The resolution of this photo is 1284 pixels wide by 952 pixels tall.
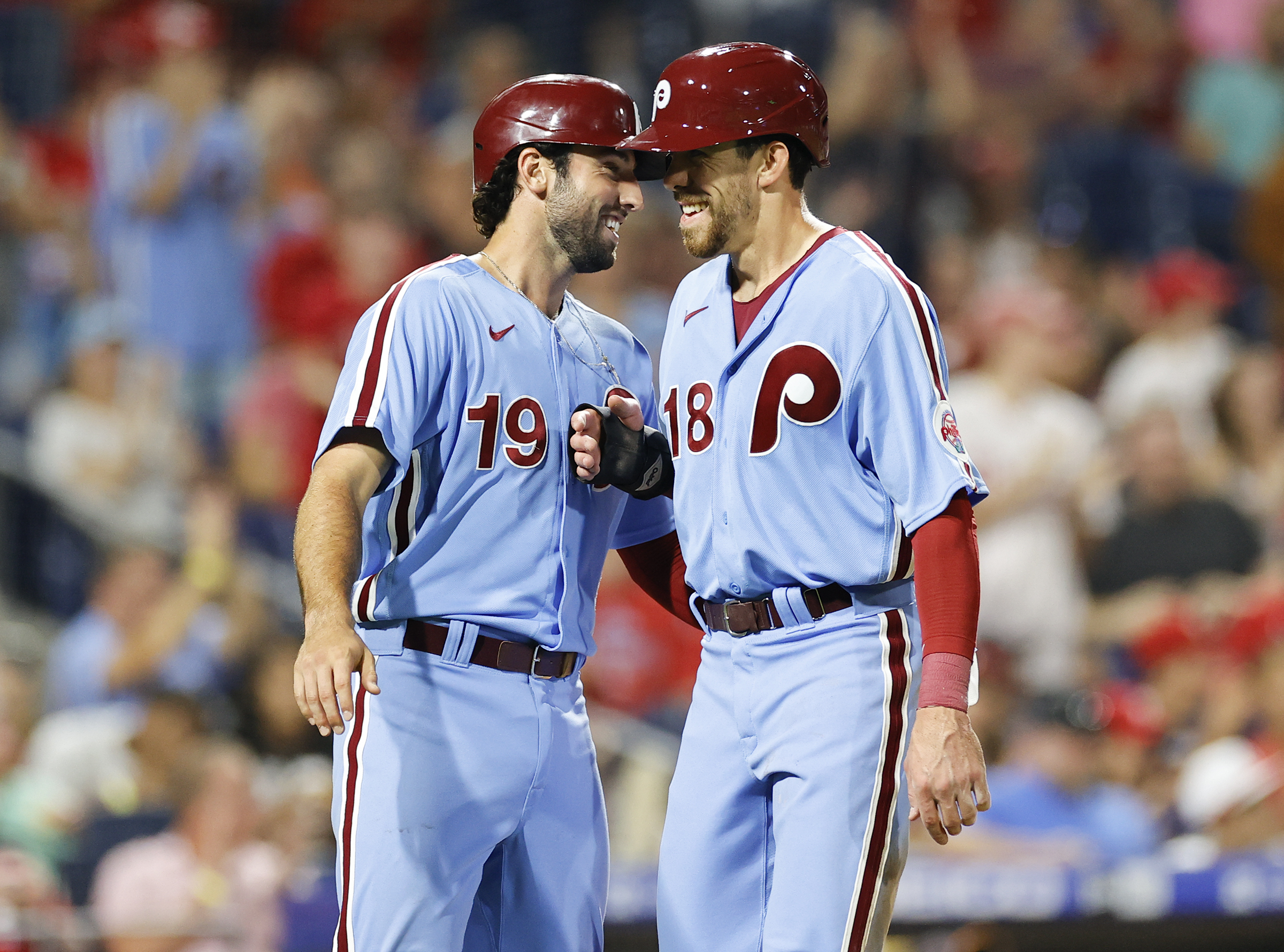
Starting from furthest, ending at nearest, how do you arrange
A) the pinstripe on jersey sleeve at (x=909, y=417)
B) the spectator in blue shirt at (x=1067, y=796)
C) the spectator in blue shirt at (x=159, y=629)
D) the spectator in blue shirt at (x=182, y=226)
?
the spectator in blue shirt at (x=182, y=226) < the spectator in blue shirt at (x=159, y=629) < the spectator in blue shirt at (x=1067, y=796) < the pinstripe on jersey sleeve at (x=909, y=417)

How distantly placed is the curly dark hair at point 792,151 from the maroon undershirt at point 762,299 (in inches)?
4.7

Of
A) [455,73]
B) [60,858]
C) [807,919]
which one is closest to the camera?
[807,919]

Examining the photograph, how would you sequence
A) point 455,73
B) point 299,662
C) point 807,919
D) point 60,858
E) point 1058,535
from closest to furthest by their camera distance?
1. point 299,662
2. point 807,919
3. point 60,858
4. point 1058,535
5. point 455,73

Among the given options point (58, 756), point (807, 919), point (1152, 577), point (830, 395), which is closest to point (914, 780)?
point (807, 919)

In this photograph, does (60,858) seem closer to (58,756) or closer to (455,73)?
(58,756)

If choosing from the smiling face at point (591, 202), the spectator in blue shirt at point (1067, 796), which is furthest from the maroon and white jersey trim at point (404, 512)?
the spectator in blue shirt at point (1067, 796)

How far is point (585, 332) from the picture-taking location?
3428 millimetres

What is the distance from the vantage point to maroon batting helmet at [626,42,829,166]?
10.0ft

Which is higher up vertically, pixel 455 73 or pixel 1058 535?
pixel 455 73

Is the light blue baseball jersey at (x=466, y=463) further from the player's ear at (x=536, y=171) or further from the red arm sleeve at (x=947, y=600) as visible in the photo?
the red arm sleeve at (x=947, y=600)

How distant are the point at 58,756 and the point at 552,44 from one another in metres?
4.62

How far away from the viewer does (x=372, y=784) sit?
3.00m

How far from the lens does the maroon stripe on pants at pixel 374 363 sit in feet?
9.82

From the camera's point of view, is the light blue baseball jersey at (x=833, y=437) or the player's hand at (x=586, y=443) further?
the player's hand at (x=586, y=443)
